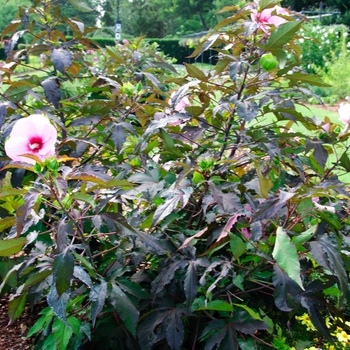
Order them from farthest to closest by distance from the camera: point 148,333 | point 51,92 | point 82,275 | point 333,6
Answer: point 333,6 < point 51,92 < point 148,333 < point 82,275

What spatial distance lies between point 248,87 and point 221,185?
1.27 feet

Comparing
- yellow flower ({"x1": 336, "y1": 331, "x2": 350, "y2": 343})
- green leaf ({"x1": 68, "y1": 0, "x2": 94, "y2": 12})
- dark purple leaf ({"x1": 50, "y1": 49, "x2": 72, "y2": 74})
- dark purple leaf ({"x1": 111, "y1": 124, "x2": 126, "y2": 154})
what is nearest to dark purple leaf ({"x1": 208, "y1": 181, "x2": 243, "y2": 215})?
dark purple leaf ({"x1": 111, "y1": 124, "x2": 126, "y2": 154})

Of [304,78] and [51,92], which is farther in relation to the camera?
[51,92]

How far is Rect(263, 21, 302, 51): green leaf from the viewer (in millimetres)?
1237

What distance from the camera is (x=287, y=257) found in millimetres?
969

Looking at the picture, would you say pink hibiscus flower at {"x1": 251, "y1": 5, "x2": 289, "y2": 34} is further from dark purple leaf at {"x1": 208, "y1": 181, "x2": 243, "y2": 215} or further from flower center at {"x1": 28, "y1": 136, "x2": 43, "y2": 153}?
flower center at {"x1": 28, "y1": 136, "x2": 43, "y2": 153}

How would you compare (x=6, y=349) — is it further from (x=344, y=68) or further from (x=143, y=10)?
(x=143, y=10)

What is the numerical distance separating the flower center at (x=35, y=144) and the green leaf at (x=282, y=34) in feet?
2.37

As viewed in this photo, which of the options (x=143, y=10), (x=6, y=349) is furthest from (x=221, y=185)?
(x=143, y=10)

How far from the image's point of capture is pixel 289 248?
98cm

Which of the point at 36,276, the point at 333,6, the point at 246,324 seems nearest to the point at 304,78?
the point at 246,324

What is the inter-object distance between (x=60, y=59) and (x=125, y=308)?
97cm

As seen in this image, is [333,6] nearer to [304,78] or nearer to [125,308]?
[304,78]

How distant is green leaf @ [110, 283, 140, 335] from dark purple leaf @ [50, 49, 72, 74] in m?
0.86
